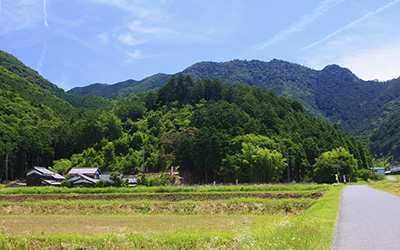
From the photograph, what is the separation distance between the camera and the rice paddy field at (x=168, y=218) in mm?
8405

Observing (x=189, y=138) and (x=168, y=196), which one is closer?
(x=168, y=196)

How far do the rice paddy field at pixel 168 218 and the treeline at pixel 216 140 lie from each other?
18230mm

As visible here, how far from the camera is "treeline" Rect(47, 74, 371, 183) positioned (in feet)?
177

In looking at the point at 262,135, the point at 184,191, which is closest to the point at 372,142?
the point at 262,135

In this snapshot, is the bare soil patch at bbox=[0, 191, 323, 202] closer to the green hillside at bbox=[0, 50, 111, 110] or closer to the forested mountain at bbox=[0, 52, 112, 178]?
the forested mountain at bbox=[0, 52, 112, 178]

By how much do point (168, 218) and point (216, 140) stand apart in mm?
35116

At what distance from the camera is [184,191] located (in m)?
30.6

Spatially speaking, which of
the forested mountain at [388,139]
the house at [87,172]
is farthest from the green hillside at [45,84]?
the forested mountain at [388,139]

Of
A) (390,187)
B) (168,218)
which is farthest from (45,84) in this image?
(390,187)

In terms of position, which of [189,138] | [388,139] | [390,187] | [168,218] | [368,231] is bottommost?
[168,218]

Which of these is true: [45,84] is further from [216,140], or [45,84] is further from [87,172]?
[216,140]

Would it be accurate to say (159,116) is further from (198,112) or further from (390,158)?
(390,158)

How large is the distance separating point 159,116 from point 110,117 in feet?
41.9

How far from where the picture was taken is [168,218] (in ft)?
65.9
